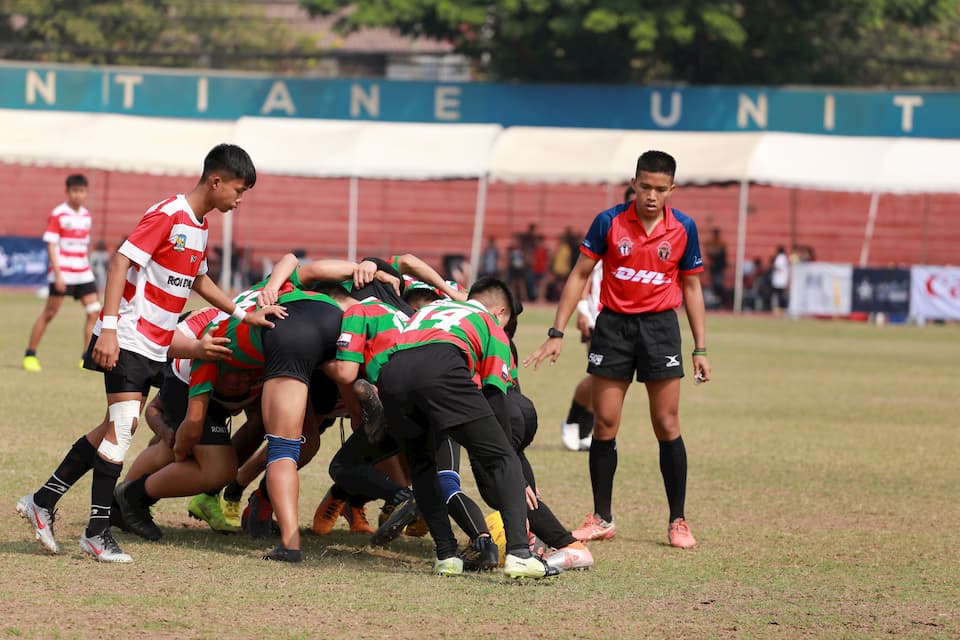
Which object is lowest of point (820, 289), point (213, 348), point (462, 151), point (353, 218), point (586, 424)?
point (586, 424)

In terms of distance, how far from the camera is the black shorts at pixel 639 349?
8117 millimetres

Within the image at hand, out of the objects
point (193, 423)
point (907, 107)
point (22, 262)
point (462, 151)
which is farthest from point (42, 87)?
point (193, 423)

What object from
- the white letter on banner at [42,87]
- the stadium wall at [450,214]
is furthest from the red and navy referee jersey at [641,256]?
the white letter on banner at [42,87]

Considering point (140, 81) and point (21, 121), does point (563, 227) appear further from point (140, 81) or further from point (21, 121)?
point (21, 121)

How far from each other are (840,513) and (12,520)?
4935 mm

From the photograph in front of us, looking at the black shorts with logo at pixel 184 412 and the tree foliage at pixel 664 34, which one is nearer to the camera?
the black shorts with logo at pixel 184 412

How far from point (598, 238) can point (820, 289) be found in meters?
24.2

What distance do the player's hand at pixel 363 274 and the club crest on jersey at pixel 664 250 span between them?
1616mm

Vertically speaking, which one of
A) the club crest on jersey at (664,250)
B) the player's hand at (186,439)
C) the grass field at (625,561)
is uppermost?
the club crest on jersey at (664,250)

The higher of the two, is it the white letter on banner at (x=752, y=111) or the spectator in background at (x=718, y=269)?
the white letter on banner at (x=752, y=111)

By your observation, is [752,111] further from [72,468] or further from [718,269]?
[72,468]

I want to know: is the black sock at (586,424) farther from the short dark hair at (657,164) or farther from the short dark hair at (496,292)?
the short dark hair at (496,292)

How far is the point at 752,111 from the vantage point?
40.1 meters

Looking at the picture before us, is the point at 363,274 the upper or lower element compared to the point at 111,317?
upper
